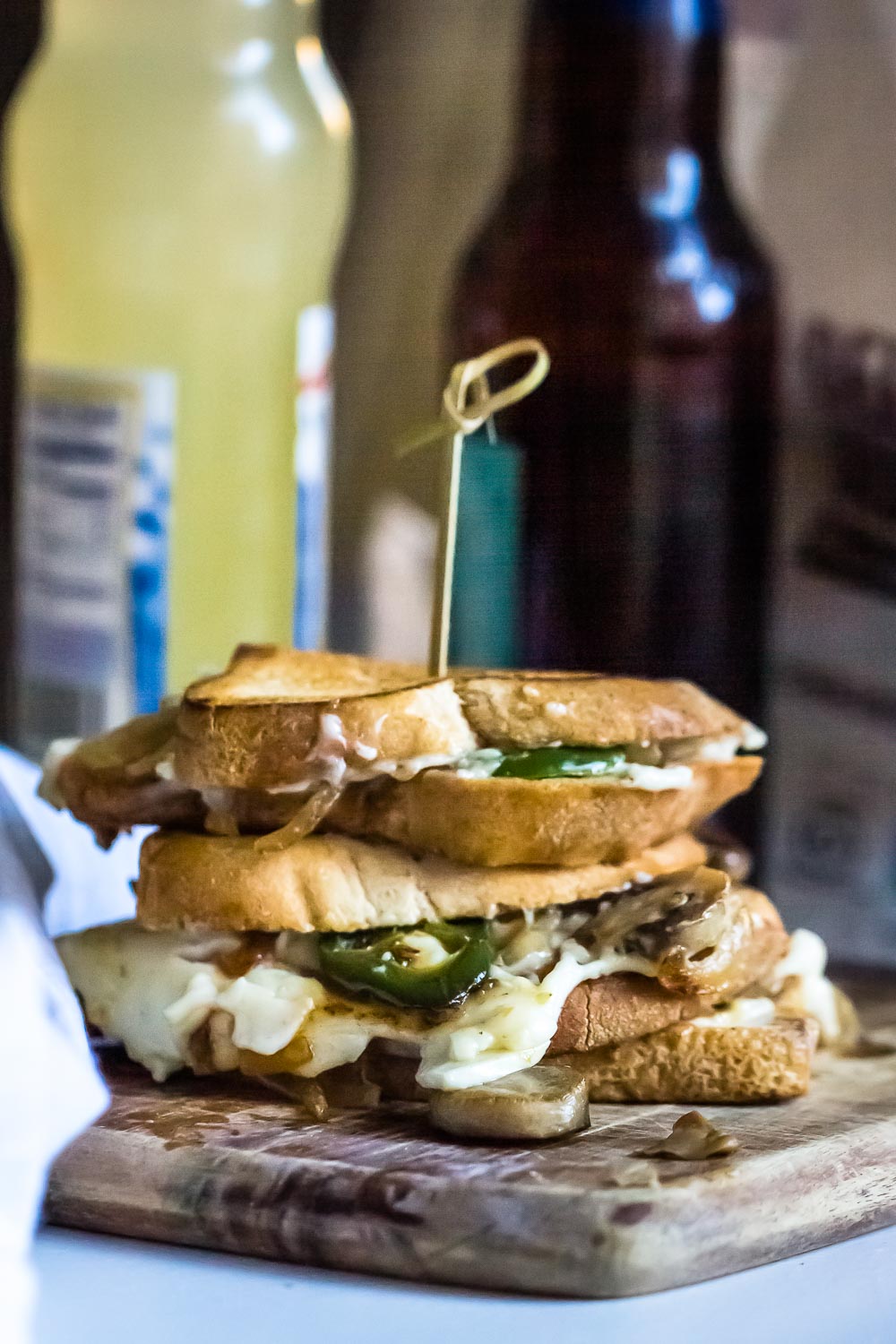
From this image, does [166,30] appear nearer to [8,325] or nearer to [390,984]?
[8,325]

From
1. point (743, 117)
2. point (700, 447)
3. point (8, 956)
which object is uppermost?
point (743, 117)

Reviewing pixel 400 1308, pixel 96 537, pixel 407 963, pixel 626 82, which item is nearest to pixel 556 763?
pixel 407 963

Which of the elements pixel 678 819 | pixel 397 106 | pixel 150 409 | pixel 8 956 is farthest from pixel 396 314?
pixel 8 956

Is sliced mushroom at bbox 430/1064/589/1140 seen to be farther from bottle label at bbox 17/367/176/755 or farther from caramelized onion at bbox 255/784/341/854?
bottle label at bbox 17/367/176/755

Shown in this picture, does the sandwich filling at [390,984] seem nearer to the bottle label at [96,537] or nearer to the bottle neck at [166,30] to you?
the bottle label at [96,537]

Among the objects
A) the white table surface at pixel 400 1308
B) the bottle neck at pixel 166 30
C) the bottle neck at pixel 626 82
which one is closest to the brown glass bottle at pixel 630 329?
the bottle neck at pixel 626 82

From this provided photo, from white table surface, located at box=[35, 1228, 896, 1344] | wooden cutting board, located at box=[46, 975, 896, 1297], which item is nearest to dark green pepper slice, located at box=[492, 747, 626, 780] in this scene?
wooden cutting board, located at box=[46, 975, 896, 1297]

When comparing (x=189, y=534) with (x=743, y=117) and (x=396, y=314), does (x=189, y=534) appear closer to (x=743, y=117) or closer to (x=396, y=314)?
(x=396, y=314)
